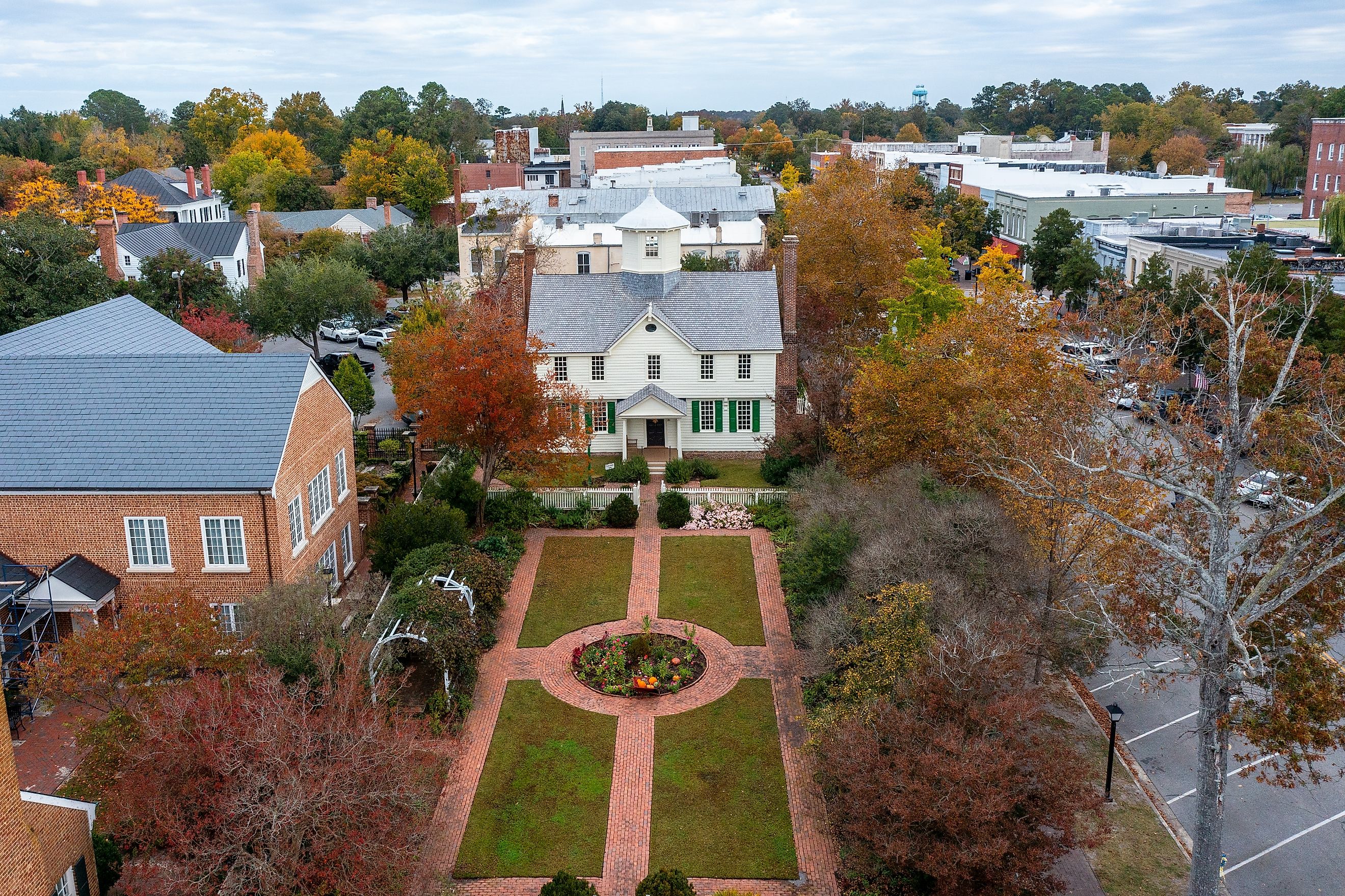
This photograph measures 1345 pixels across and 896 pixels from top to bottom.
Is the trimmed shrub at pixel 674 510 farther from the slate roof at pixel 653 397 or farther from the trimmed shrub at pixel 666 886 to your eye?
the trimmed shrub at pixel 666 886

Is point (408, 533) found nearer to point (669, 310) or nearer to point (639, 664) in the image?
point (639, 664)

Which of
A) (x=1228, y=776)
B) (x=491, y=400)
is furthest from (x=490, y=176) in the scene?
(x=1228, y=776)

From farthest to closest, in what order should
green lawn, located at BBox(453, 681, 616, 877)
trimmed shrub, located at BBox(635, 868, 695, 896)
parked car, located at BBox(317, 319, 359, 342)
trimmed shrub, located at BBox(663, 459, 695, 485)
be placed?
parked car, located at BBox(317, 319, 359, 342)
trimmed shrub, located at BBox(663, 459, 695, 485)
green lawn, located at BBox(453, 681, 616, 877)
trimmed shrub, located at BBox(635, 868, 695, 896)

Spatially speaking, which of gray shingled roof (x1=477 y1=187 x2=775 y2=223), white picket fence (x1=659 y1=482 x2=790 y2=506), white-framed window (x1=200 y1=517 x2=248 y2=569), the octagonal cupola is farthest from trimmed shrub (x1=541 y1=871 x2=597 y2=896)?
gray shingled roof (x1=477 y1=187 x2=775 y2=223)

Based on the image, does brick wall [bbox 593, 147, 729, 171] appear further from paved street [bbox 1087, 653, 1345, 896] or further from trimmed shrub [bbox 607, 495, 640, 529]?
paved street [bbox 1087, 653, 1345, 896]

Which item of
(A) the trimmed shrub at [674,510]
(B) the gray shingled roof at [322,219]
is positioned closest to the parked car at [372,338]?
(B) the gray shingled roof at [322,219]

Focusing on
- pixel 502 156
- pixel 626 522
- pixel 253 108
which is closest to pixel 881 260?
pixel 626 522
